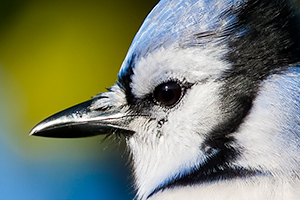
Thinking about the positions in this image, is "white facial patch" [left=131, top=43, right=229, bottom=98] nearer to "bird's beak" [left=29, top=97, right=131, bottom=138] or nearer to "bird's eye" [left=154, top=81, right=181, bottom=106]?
"bird's eye" [left=154, top=81, right=181, bottom=106]

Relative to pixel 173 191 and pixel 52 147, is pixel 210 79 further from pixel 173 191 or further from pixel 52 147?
pixel 52 147

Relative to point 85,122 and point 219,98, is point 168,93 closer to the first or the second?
point 219,98

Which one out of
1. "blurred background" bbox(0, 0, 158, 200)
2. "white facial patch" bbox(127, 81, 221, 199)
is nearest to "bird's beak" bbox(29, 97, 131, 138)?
"white facial patch" bbox(127, 81, 221, 199)

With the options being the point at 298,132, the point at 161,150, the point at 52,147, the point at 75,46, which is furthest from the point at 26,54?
the point at 298,132

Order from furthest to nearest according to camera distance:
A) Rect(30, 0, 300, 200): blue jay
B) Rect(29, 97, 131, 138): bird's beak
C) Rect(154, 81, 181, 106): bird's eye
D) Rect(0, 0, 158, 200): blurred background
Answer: Rect(0, 0, 158, 200): blurred background < Rect(29, 97, 131, 138): bird's beak < Rect(154, 81, 181, 106): bird's eye < Rect(30, 0, 300, 200): blue jay

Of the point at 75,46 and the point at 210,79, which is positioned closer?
the point at 210,79

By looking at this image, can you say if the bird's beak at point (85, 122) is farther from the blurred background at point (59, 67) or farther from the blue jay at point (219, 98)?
the blurred background at point (59, 67)

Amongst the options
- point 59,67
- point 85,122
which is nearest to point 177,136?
point 85,122
